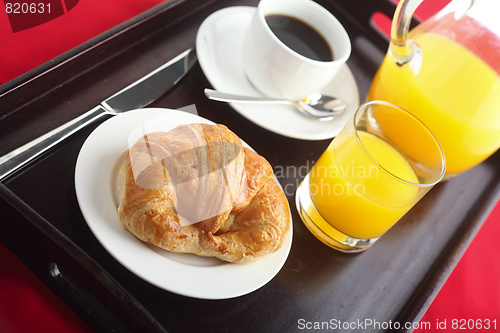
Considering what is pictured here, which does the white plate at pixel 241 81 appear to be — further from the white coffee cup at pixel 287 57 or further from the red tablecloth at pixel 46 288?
the red tablecloth at pixel 46 288

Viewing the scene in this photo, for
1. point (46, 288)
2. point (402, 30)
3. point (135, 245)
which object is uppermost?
point (402, 30)

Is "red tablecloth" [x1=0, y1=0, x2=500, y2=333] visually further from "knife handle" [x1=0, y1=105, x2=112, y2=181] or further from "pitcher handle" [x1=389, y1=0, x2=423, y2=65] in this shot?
"pitcher handle" [x1=389, y1=0, x2=423, y2=65]

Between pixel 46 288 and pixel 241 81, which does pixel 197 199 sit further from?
pixel 241 81

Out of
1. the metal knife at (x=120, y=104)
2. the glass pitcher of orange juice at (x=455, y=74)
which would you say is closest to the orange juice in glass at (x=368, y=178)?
the glass pitcher of orange juice at (x=455, y=74)

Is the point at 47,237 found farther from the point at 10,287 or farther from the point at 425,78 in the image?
the point at 425,78

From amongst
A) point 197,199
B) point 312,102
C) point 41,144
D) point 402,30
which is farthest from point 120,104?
point 402,30

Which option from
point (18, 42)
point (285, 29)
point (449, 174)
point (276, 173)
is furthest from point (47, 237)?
point (449, 174)

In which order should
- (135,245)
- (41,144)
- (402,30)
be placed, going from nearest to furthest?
(135,245) < (41,144) < (402,30)
